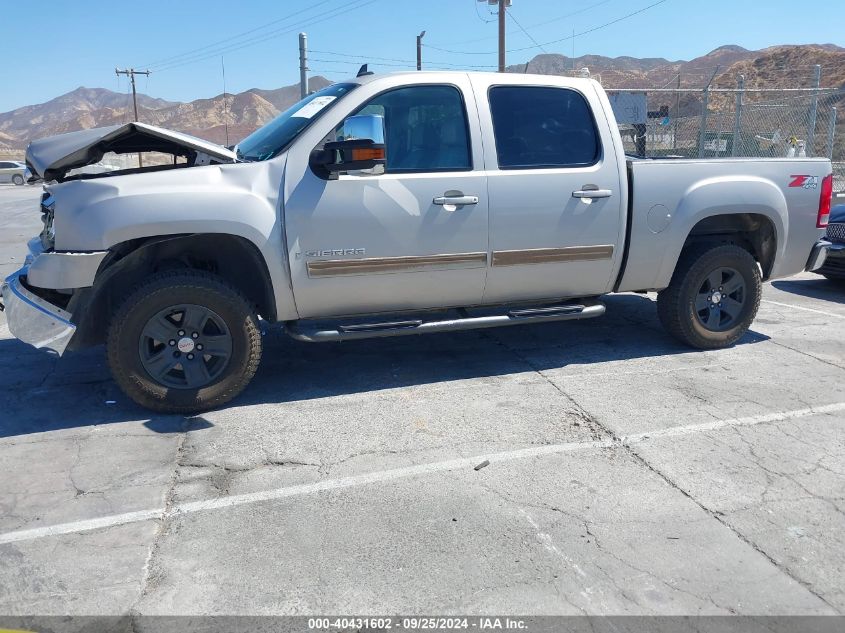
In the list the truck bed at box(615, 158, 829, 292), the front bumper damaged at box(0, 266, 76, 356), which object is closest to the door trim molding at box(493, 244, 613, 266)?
the truck bed at box(615, 158, 829, 292)

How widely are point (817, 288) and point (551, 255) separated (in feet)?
17.1

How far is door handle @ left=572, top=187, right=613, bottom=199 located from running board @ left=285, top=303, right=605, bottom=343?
0.83 metres

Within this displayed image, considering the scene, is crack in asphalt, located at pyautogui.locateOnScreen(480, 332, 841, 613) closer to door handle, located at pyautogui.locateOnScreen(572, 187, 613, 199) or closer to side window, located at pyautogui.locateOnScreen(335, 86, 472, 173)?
door handle, located at pyautogui.locateOnScreen(572, 187, 613, 199)

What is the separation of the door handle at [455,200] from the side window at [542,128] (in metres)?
0.35

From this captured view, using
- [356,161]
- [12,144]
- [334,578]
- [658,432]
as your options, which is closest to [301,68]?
[356,161]

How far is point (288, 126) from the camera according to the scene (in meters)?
4.95

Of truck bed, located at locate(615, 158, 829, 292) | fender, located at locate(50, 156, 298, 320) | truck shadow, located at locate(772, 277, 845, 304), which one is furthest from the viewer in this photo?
truck shadow, located at locate(772, 277, 845, 304)

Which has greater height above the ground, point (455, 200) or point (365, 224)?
point (455, 200)

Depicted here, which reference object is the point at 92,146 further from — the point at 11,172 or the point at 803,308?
the point at 11,172

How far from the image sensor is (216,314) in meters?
4.50

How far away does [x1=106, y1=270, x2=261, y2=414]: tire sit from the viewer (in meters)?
4.38

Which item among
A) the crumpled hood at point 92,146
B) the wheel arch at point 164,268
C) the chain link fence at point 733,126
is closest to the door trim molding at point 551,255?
the wheel arch at point 164,268

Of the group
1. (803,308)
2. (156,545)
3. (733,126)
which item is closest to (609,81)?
(733,126)

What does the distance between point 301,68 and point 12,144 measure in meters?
146
